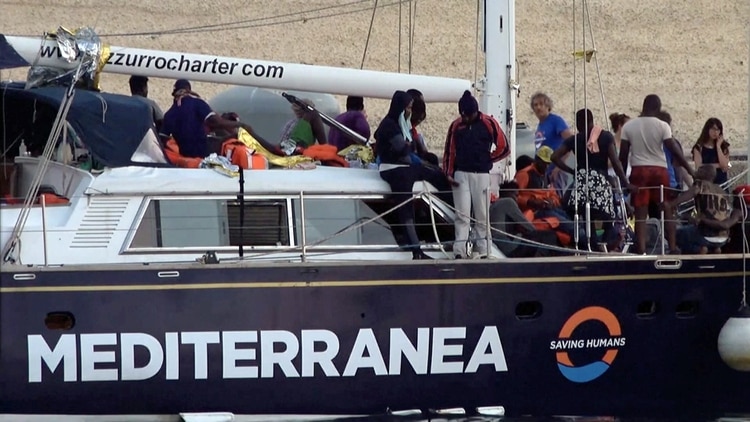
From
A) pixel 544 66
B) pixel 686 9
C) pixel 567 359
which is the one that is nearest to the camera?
pixel 567 359

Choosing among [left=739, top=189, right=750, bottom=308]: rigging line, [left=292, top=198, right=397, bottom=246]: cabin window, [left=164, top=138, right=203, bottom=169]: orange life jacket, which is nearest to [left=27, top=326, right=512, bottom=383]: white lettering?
[left=292, top=198, right=397, bottom=246]: cabin window

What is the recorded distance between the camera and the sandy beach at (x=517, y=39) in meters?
30.7

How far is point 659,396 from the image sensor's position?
40.8 ft

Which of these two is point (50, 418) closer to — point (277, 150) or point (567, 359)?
point (277, 150)

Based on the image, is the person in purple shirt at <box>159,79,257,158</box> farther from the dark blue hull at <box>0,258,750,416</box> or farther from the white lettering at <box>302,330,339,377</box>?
the white lettering at <box>302,330,339,377</box>

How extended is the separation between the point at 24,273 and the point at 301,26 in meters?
21.1

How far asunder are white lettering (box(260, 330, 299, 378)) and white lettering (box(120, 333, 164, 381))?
0.76m

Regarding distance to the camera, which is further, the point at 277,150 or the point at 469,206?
the point at 277,150

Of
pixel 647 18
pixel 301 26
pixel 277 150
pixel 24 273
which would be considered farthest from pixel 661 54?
pixel 24 273

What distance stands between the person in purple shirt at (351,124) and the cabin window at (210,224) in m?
1.65

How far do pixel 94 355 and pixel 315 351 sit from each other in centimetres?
163

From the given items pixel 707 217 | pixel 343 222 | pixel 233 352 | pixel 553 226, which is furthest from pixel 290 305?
pixel 707 217

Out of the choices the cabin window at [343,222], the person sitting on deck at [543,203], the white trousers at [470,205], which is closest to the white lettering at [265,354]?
the white trousers at [470,205]

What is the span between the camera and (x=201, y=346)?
11.6m
